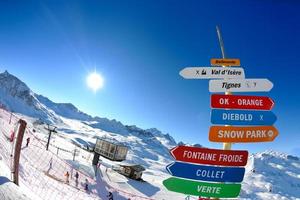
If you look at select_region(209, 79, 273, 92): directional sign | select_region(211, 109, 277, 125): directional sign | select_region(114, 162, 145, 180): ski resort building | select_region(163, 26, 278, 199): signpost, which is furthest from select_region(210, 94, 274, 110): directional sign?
select_region(114, 162, 145, 180): ski resort building

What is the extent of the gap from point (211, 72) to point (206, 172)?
2.67m

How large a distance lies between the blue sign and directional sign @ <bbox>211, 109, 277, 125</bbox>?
114 centimetres

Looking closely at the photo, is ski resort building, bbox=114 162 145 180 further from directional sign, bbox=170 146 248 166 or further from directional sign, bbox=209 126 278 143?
directional sign, bbox=170 146 248 166

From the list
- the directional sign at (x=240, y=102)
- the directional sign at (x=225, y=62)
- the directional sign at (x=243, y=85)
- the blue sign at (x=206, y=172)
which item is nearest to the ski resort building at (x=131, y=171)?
the directional sign at (x=225, y=62)

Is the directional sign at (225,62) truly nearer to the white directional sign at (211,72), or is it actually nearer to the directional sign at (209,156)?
the white directional sign at (211,72)

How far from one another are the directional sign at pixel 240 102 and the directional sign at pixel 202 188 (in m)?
1.95

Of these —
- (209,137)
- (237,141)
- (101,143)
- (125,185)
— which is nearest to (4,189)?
(209,137)

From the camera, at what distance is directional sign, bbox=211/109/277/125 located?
26.2 feet

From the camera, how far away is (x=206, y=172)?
24.7 ft

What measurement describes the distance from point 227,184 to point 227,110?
181 cm

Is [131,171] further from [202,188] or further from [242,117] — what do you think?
[202,188]

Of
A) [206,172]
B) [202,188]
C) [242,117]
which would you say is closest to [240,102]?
[242,117]

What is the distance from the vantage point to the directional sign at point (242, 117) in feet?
26.2

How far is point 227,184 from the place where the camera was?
7527 millimetres
